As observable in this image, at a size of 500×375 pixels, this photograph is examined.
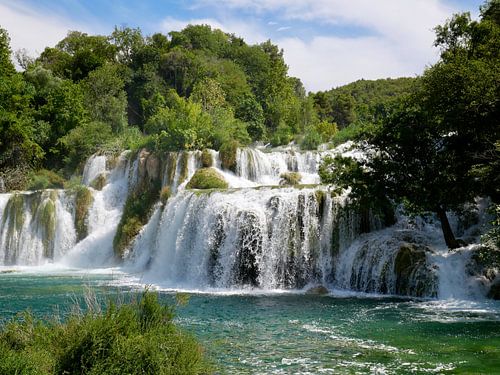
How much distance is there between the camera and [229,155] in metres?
30.2

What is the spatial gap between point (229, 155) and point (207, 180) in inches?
130

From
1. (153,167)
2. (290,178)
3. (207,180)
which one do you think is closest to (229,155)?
(207,180)

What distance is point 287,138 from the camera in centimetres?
4034

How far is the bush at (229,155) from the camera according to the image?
30031 millimetres

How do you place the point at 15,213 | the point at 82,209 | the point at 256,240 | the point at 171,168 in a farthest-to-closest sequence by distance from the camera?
the point at 82,209 → the point at 171,168 → the point at 15,213 → the point at 256,240

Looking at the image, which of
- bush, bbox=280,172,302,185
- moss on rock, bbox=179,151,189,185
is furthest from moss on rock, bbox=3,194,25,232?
bush, bbox=280,172,302,185

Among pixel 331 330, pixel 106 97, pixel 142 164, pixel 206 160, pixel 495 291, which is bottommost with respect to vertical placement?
pixel 331 330

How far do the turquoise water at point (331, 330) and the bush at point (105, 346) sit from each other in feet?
→ 4.15

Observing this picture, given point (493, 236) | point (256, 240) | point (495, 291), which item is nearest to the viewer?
point (493, 236)

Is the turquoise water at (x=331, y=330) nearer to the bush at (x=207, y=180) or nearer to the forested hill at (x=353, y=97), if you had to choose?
the bush at (x=207, y=180)

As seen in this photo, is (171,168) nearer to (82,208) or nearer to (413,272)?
(82,208)

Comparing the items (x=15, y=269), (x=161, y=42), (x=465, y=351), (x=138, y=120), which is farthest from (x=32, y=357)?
(x=161, y=42)

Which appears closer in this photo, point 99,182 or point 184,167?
point 184,167

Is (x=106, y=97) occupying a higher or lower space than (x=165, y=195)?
higher
